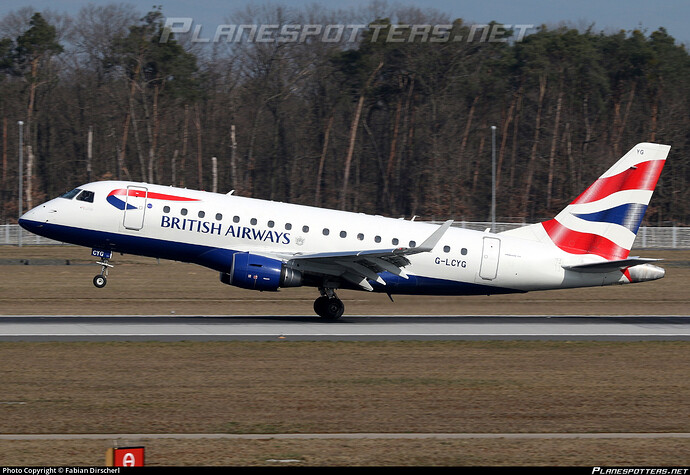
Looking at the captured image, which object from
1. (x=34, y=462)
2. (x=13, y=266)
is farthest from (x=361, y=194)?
(x=34, y=462)

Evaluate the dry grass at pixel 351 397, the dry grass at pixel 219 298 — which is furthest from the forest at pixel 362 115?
the dry grass at pixel 351 397

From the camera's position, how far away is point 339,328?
25.9 metres

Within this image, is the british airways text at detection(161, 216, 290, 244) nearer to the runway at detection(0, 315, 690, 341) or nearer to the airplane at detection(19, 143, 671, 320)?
the airplane at detection(19, 143, 671, 320)

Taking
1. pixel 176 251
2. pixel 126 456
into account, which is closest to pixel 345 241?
pixel 176 251

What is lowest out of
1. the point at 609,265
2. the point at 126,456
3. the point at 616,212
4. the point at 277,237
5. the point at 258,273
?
the point at 126,456

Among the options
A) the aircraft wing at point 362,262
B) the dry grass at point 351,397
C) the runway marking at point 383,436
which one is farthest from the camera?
the aircraft wing at point 362,262

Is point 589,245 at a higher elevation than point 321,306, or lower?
higher

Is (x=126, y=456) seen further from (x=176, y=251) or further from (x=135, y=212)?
(x=135, y=212)

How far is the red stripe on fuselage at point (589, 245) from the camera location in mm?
29234

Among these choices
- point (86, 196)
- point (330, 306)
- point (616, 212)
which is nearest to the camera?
point (86, 196)

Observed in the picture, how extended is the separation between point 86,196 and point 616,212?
57.9 feet

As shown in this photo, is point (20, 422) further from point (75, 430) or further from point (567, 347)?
point (567, 347)

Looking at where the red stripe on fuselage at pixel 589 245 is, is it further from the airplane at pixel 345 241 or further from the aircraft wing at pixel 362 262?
the aircraft wing at pixel 362 262

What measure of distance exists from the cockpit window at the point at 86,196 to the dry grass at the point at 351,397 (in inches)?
292
